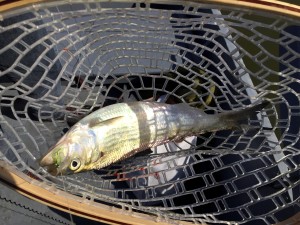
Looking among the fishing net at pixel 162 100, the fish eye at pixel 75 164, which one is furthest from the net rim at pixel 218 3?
the fish eye at pixel 75 164

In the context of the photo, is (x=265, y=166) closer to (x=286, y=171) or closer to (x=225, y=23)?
(x=286, y=171)

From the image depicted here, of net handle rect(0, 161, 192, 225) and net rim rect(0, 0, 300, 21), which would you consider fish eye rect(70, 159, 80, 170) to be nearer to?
net handle rect(0, 161, 192, 225)

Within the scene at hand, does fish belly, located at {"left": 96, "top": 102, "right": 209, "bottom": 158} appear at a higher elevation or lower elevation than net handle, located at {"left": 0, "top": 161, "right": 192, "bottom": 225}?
higher

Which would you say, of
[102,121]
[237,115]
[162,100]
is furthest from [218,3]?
[162,100]

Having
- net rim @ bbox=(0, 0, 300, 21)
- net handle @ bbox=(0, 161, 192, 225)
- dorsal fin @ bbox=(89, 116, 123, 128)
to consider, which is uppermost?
net rim @ bbox=(0, 0, 300, 21)

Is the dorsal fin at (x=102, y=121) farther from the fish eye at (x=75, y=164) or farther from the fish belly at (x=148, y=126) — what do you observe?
the fish eye at (x=75, y=164)

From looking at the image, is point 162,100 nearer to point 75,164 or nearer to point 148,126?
point 148,126

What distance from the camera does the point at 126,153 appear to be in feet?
5.21

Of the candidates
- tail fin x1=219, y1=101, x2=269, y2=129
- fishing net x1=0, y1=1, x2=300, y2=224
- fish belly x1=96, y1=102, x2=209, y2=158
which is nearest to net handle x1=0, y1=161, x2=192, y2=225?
fishing net x1=0, y1=1, x2=300, y2=224

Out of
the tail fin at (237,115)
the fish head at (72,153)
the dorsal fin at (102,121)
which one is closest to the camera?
the fish head at (72,153)

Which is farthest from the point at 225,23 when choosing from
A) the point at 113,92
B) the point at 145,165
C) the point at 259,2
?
the point at 113,92

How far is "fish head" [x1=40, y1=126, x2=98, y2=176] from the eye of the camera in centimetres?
130

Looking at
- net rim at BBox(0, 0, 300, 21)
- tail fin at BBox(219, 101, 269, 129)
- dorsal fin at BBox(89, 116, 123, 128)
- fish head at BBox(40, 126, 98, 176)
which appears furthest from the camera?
tail fin at BBox(219, 101, 269, 129)

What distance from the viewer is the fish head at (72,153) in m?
1.30
